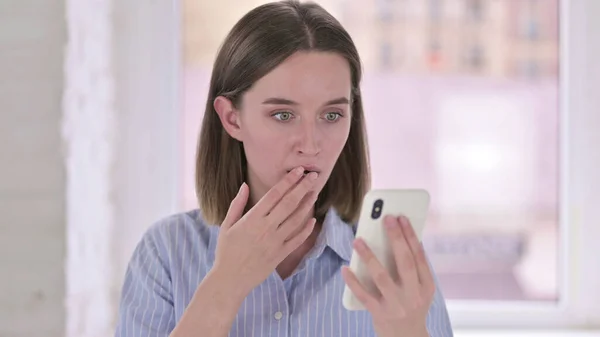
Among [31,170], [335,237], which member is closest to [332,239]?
[335,237]

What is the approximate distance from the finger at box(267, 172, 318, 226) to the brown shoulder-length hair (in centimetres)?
18

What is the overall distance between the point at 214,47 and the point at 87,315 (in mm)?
668

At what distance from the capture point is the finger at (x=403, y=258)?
37.8 inches

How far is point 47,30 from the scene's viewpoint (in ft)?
4.56

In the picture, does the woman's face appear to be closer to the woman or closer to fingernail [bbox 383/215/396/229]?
the woman

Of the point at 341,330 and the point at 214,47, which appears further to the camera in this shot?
the point at 214,47

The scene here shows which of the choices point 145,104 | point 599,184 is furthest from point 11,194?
point 599,184

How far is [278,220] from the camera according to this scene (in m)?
1.08

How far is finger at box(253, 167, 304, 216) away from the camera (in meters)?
1.08

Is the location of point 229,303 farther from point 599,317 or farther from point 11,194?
point 599,317

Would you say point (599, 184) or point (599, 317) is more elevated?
point (599, 184)

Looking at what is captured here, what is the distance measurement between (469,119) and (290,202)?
0.84 metres

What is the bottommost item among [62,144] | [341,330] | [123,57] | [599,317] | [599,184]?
[599,317]

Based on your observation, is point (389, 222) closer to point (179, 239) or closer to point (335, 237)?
point (335, 237)
